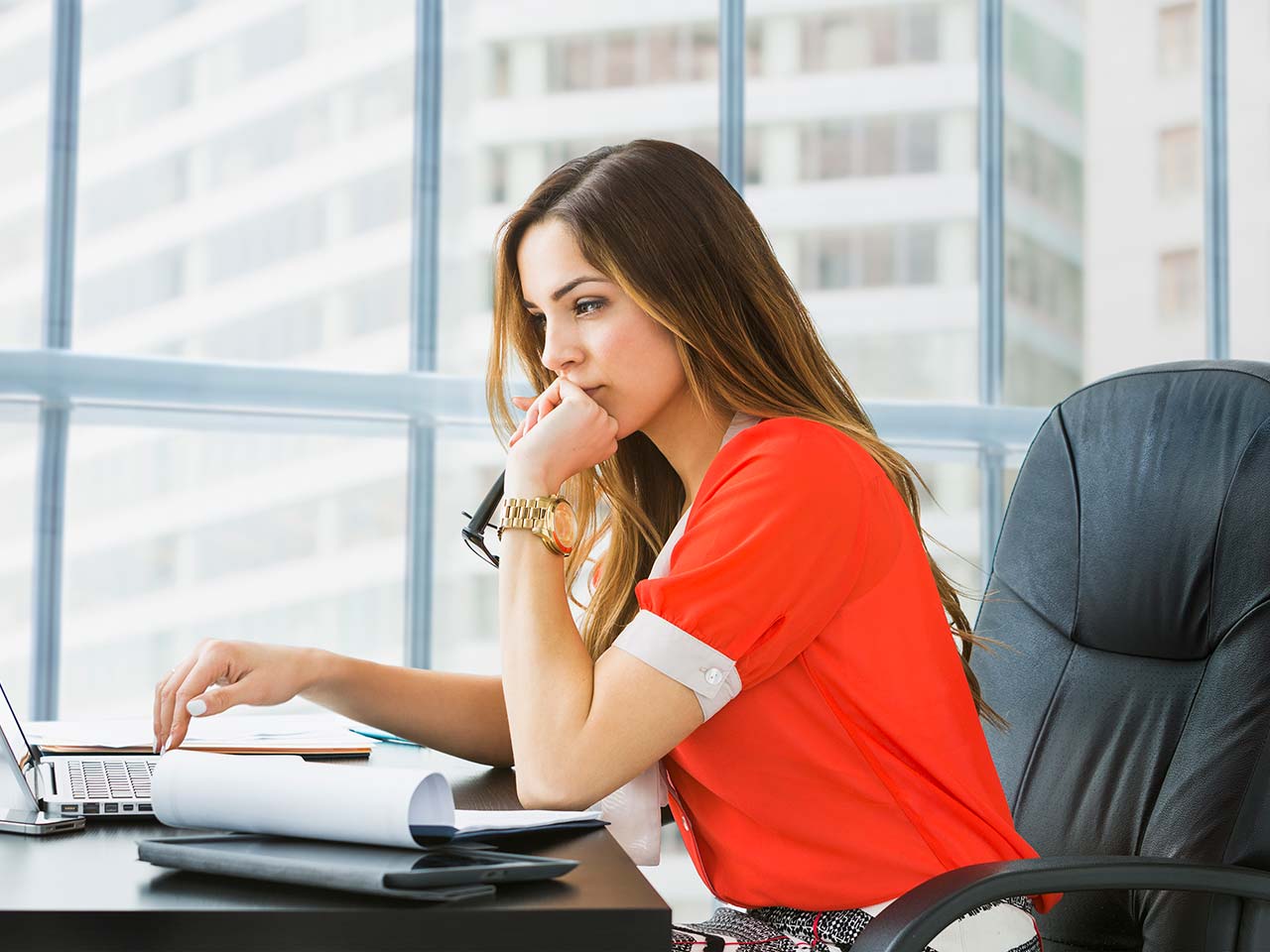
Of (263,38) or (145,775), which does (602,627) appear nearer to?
(145,775)

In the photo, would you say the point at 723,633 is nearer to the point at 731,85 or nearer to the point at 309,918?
the point at 309,918

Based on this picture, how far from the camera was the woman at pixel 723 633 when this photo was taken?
112cm

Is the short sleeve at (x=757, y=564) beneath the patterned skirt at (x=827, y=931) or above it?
above

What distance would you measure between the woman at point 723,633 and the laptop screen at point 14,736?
0.42ft

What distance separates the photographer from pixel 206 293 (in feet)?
8.95

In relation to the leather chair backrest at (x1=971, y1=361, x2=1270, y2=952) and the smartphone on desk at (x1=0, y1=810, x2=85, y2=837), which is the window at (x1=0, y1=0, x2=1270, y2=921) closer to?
the leather chair backrest at (x1=971, y1=361, x2=1270, y2=952)

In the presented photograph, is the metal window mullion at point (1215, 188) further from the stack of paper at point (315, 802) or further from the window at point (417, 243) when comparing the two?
the stack of paper at point (315, 802)

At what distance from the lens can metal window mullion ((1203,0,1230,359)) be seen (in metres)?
3.29

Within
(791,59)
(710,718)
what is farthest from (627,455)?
(791,59)

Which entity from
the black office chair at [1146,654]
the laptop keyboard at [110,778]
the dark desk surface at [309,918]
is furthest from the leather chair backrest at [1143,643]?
the laptop keyboard at [110,778]

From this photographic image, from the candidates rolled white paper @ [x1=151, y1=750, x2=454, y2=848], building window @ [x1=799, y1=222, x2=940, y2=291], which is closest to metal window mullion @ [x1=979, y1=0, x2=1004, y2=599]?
building window @ [x1=799, y1=222, x2=940, y2=291]

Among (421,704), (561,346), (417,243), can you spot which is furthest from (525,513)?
(417,243)

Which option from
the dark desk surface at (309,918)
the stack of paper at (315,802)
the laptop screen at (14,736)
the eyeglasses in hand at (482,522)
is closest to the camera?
the dark desk surface at (309,918)

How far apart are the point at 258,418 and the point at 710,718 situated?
1.75 metres
